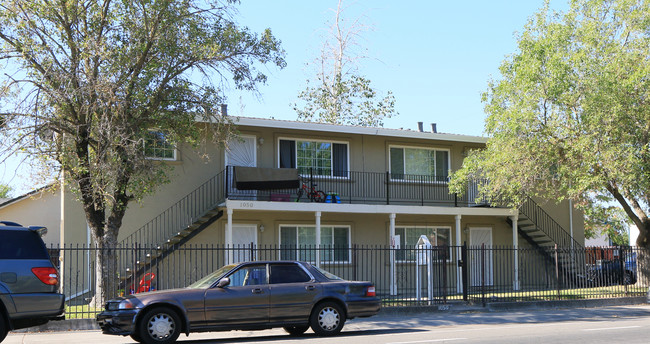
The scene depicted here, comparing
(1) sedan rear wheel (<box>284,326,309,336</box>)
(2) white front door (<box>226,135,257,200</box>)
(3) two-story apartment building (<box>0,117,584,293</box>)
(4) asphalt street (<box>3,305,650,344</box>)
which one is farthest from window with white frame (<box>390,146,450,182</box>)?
(1) sedan rear wheel (<box>284,326,309,336</box>)

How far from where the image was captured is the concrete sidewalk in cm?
1410

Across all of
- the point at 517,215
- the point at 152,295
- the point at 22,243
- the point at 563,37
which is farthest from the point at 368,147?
the point at 22,243

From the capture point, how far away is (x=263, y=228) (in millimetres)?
22094

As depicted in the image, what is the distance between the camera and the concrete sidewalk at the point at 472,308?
46.3 ft

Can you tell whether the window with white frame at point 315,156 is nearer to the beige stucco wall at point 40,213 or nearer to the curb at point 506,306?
the curb at point 506,306

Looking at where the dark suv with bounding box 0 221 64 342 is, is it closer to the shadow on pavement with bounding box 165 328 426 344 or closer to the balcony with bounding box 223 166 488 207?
the shadow on pavement with bounding box 165 328 426 344

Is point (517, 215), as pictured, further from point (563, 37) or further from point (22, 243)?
point (22, 243)

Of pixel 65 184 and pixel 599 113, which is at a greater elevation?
pixel 599 113

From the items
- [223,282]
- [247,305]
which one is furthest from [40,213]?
[247,305]

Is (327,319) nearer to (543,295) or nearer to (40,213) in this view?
(543,295)

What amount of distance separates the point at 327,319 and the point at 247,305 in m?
1.56

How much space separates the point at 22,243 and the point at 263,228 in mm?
12253

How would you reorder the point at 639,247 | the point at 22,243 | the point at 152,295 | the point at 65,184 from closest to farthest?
the point at 22,243 → the point at 152,295 → the point at 65,184 → the point at 639,247

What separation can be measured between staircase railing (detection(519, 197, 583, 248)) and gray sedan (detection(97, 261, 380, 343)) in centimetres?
1546
